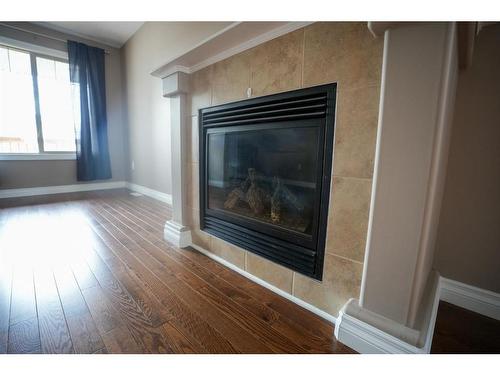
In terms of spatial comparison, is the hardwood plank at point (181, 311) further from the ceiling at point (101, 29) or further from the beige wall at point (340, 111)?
the ceiling at point (101, 29)

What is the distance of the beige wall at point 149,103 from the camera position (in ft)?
9.50

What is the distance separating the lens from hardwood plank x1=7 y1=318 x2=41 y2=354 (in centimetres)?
87

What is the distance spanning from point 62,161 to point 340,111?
4.48 meters

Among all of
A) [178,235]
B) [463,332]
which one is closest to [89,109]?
[178,235]

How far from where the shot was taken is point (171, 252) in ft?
5.73

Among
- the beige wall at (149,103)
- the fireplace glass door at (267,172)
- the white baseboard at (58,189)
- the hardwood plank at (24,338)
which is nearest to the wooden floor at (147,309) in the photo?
the hardwood plank at (24,338)

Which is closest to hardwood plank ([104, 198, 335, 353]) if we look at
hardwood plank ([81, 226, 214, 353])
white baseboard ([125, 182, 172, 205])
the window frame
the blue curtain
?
hardwood plank ([81, 226, 214, 353])

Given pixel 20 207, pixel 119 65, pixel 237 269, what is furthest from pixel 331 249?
pixel 119 65

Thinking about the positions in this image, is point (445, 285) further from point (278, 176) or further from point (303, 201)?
point (278, 176)

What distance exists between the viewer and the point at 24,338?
92 cm

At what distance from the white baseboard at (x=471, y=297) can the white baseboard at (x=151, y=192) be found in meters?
2.95

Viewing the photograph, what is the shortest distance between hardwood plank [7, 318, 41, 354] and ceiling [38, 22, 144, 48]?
381cm

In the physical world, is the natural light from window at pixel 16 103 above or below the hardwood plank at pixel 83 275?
above

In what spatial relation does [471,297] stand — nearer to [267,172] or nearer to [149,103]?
[267,172]
